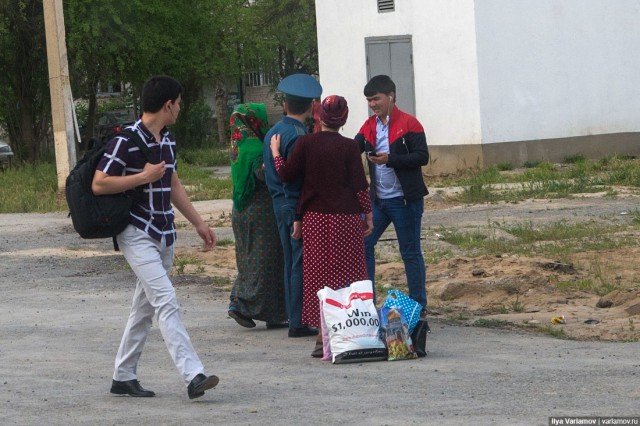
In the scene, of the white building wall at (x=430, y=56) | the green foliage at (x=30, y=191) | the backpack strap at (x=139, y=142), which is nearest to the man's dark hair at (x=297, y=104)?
the backpack strap at (x=139, y=142)

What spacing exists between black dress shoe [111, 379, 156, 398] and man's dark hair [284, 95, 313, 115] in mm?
2678

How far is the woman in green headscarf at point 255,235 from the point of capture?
977 cm

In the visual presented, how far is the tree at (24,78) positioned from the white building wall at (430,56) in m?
10.0

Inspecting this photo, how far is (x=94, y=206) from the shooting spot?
7.10 metres

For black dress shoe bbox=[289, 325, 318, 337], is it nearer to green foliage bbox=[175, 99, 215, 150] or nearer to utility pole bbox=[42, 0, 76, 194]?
utility pole bbox=[42, 0, 76, 194]

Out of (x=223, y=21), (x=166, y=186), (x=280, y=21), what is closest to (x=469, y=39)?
(x=166, y=186)

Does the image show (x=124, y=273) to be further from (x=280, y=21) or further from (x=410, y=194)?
(x=280, y=21)

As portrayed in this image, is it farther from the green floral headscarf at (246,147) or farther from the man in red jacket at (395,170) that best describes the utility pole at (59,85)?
the man in red jacket at (395,170)

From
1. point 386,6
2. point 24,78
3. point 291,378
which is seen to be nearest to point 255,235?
point 291,378

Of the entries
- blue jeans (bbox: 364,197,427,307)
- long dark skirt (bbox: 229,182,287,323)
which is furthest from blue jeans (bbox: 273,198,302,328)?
blue jeans (bbox: 364,197,427,307)

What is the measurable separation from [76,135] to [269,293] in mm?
12802

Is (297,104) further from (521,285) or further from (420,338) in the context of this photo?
(521,285)

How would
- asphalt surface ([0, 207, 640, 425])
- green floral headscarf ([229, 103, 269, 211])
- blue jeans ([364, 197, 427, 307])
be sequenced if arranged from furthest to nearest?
green floral headscarf ([229, 103, 269, 211]), blue jeans ([364, 197, 427, 307]), asphalt surface ([0, 207, 640, 425])

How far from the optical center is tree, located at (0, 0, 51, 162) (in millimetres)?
33000
